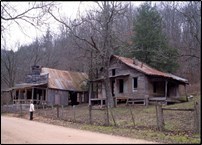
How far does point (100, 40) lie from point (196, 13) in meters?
17.5

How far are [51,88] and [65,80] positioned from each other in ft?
16.0

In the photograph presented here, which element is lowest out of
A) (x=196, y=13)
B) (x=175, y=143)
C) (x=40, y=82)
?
(x=175, y=143)

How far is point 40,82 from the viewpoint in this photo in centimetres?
4819

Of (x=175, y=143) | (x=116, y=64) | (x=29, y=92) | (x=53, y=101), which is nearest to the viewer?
(x=175, y=143)

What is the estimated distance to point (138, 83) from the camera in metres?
39.6

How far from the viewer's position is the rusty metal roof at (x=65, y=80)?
1944 inches

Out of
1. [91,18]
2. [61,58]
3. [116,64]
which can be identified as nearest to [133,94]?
[116,64]

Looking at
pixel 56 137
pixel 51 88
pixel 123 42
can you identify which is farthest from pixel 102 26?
pixel 56 137

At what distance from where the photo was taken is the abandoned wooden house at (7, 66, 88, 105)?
1859 inches

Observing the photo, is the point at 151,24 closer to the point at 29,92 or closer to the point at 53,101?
the point at 53,101

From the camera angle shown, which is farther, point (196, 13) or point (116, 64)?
point (116, 64)

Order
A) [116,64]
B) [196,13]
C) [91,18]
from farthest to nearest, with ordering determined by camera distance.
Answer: [116,64], [91,18], [196,13]

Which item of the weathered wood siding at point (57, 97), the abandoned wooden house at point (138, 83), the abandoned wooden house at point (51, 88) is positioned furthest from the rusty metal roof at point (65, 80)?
the abandoned wooden house at point (138, 83)

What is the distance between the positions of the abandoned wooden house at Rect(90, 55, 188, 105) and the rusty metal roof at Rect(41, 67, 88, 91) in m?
8.20
